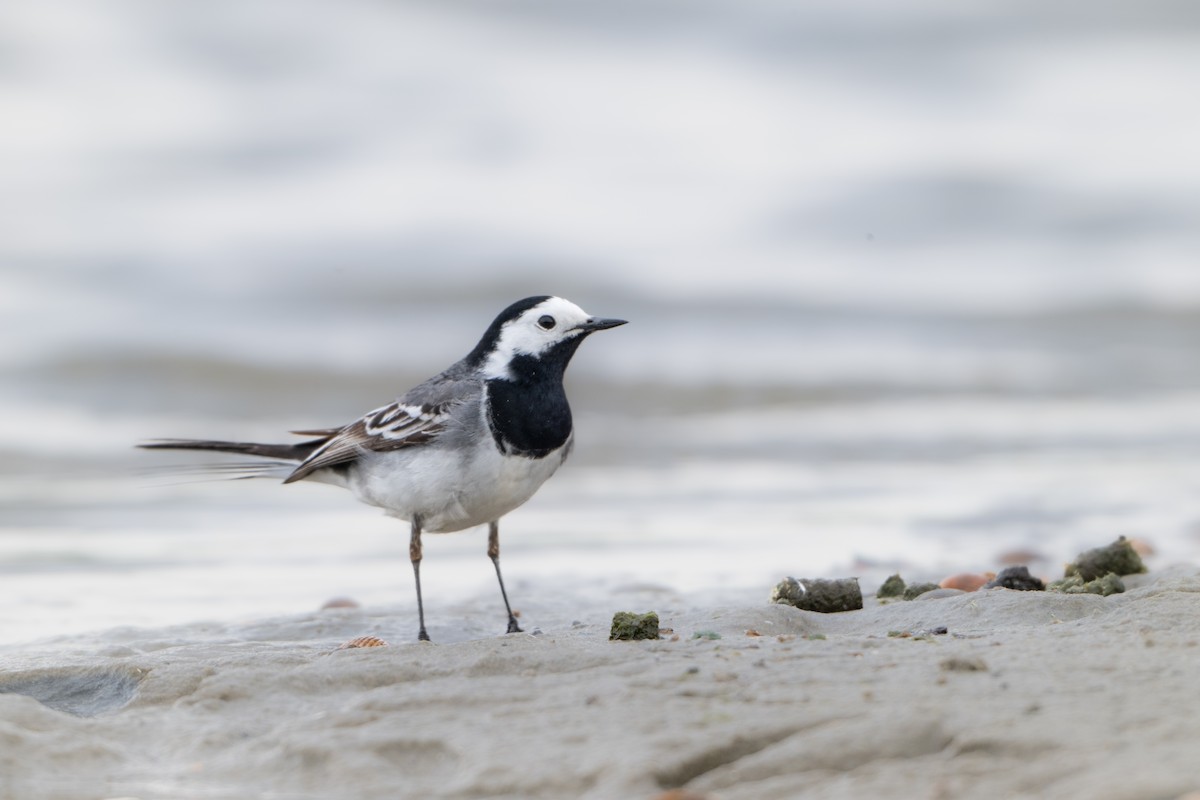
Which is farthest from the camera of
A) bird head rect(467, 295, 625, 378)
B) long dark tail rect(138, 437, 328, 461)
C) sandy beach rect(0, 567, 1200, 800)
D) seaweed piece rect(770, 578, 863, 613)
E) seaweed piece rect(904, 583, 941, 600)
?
long dark tail rect(138, 437, 328, 461)

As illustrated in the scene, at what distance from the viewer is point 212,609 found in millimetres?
7207

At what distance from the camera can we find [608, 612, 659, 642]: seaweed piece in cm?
505

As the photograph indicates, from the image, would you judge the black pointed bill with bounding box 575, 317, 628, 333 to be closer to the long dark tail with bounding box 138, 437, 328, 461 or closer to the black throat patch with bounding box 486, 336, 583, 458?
the black throat patch with bounding box 486, 336, 583, 458

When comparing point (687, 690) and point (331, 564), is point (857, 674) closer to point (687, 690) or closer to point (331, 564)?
point (687, 690)

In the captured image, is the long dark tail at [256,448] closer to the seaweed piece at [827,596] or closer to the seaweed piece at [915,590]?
the seaweed piece at [827,596]

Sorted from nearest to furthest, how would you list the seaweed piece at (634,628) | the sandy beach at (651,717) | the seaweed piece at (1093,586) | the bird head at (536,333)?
the sandy beach at (651,717) → the seaweed piece at (634,628) → the seaweed piece at (1093,586) → the bird head at (536,333)

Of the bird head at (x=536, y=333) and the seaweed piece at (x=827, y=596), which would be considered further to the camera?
the bird head at (x=536, y=333)

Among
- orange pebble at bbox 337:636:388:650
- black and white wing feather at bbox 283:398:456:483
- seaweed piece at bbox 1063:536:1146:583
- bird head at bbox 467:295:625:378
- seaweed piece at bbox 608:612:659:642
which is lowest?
orange pebble at bbox 337:636:388:650

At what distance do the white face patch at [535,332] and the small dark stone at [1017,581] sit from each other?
2.13 meters

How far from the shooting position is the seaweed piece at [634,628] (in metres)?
5.05

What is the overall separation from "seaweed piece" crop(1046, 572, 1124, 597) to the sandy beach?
1.80ft

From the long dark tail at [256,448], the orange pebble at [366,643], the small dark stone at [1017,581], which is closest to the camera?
the orange pebble at [366,643]

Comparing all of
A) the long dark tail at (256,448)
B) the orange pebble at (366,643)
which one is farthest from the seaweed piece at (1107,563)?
the long dark tail at (256,448)

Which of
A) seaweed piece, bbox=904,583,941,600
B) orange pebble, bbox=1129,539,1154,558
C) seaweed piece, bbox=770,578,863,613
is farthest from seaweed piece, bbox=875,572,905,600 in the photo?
orange pebble, bbox=1129,539,1154,558
